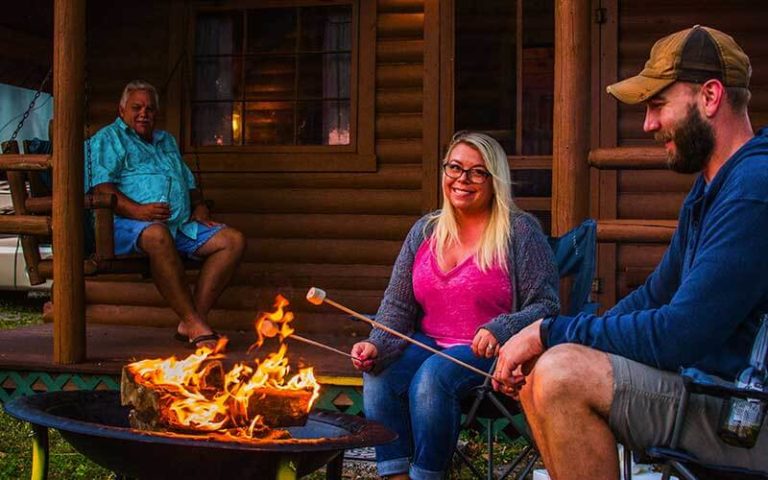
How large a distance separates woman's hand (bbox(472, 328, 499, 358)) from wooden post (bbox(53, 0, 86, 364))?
2.54 meters

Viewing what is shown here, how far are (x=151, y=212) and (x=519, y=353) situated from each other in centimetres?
315

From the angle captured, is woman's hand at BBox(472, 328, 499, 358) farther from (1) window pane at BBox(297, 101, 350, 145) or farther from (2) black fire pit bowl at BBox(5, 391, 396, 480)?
(1) window pane at BBox(297, 101, 350, 145)

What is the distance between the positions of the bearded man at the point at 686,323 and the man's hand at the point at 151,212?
314 centimetres

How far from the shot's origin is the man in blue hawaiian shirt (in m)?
5.17

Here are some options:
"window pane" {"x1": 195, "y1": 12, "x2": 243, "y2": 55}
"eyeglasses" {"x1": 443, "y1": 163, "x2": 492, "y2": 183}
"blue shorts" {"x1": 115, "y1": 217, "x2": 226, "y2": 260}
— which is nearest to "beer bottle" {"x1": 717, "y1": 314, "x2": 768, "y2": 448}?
"eyeglasses" {"x1": 443, "y1": 163, "x2": 492, "y2": 183}

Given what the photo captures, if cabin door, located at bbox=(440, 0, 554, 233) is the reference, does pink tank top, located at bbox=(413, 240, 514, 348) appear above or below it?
below

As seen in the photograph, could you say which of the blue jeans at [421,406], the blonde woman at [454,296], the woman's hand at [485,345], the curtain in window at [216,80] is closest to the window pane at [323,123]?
the curtain in window at [216,80]

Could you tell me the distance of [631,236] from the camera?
13.5ft

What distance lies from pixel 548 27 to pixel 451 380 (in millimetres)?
3515

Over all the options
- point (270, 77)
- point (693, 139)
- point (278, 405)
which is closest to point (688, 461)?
point (693, 139)

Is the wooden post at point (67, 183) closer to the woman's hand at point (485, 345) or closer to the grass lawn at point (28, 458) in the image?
the grass lawn at point (28, 458)

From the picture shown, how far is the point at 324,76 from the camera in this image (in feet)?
21.6

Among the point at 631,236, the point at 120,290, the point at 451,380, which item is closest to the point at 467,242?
the point at 451,380

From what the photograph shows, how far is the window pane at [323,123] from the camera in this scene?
6559mm
